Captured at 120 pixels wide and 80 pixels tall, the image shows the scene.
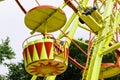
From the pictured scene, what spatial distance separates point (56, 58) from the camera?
970 centimetres

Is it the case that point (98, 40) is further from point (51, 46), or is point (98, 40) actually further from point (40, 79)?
point (40, 79)

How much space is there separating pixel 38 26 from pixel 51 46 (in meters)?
1.26

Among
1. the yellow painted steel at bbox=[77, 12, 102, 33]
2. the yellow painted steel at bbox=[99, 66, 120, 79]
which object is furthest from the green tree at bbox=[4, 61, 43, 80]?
the yellow painted steel at bbox=[77, 12, 102, 33]

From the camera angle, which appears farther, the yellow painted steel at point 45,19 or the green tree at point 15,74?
the green tree at point 15,74

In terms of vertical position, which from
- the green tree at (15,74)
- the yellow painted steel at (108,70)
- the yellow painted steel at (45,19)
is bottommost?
the yellow painted steel at (108,70)

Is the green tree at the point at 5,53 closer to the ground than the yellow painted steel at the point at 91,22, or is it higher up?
higher up

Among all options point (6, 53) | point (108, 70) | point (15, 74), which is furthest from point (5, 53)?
point (108, 70)

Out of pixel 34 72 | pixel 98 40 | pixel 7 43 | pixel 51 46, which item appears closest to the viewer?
pixel 51 46

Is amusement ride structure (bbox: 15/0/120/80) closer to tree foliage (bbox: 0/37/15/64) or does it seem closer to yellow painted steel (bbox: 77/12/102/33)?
yellow painted steel (bbox: 77/12/102/33)

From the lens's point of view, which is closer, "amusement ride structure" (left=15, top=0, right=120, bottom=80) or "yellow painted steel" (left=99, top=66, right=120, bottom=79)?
"amusement ride structure" (left=15, top=0, right=120, bottom=80)

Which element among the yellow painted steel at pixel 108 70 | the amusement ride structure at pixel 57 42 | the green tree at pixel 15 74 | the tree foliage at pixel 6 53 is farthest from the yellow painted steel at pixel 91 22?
the green tree at pixel 15 74

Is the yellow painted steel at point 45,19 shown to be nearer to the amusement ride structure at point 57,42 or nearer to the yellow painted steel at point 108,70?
the amusement ride structure at point 57,42

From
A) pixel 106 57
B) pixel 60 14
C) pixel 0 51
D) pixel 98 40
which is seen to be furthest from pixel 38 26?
pixel 106 57

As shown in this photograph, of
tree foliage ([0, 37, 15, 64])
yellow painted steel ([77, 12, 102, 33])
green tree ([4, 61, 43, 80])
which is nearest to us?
yellow painted steel ([77, 12, 102, 33])
